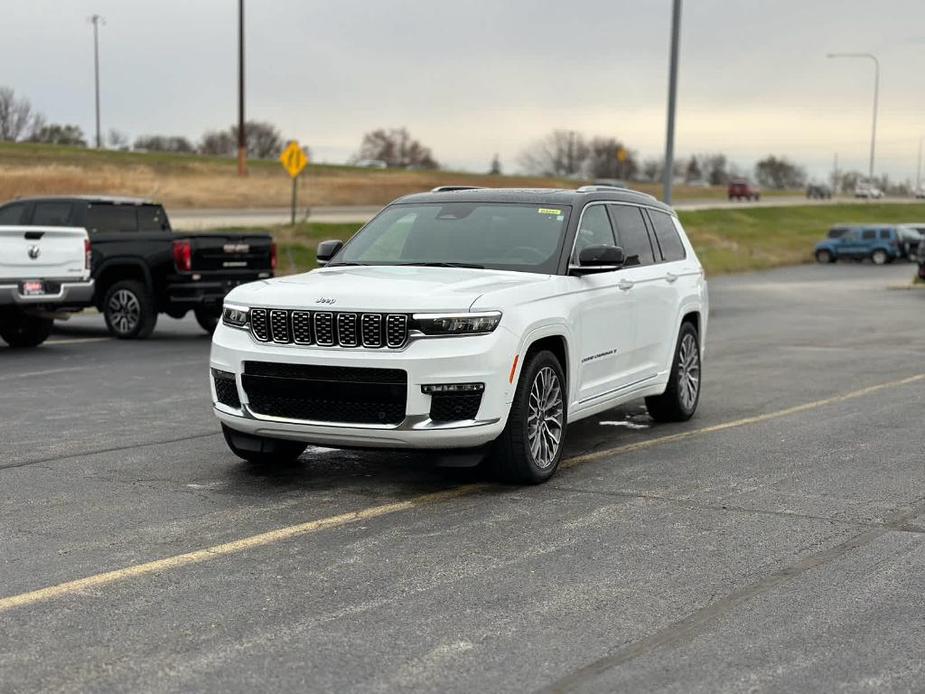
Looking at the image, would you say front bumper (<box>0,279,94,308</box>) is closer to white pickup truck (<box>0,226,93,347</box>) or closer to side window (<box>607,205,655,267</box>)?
white pickup truck (<box>0,226,93,347</box>)

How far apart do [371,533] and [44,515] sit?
5.91 ft

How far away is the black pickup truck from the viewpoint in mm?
17734

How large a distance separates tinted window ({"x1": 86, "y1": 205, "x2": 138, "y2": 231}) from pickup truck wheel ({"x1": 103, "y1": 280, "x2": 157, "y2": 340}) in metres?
0.91

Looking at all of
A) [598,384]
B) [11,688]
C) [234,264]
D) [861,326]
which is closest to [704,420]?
[598,384]

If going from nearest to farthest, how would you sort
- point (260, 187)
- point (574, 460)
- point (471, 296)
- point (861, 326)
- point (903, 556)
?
point (903, 556), point (471, 296), point (574, 460), point (861, 326), point (260, 187)

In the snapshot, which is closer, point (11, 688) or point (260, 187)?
point (11, 688)

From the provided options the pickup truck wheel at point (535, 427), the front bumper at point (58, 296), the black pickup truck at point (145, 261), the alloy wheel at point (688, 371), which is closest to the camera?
the pickup truck wheel at point (535, 427)

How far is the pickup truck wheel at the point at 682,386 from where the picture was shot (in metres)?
10.5

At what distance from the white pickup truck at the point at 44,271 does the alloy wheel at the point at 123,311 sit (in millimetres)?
1781

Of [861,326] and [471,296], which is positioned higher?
[471,296]

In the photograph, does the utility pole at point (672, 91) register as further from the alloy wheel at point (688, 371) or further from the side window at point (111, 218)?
the alloy wheel at point (688, 371)

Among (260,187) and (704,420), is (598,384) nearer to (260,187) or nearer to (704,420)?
(704,420)

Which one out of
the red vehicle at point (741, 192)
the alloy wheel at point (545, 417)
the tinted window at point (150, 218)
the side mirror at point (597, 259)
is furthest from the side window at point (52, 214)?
the red vehicle at point (741, 192)

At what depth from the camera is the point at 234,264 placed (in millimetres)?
18000
